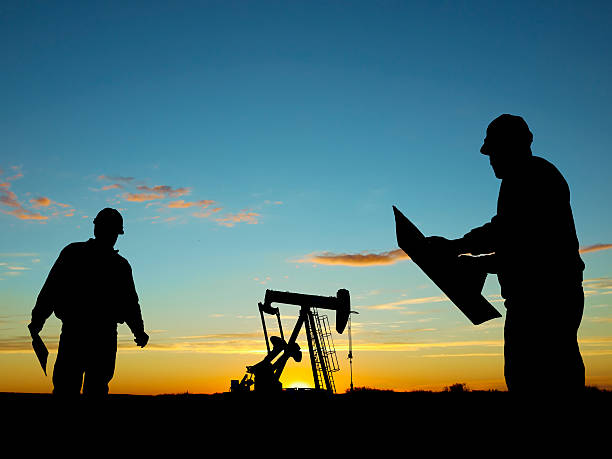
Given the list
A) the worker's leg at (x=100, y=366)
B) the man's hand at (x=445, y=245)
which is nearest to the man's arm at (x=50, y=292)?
the worker's leg at (x=100, y=366)

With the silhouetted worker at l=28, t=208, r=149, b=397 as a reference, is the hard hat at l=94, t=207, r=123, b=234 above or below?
above

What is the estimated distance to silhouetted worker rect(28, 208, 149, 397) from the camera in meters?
5.24

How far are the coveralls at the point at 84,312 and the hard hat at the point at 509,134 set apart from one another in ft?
12.5

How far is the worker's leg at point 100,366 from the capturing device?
209 inches

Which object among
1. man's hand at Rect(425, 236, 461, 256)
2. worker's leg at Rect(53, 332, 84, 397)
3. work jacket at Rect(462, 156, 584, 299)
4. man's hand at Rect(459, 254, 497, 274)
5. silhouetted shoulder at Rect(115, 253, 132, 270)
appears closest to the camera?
work jacket at Rect(462, 156, 584, 299)

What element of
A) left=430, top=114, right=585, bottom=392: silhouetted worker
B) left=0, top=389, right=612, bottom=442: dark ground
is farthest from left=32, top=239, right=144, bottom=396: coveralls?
left=430, top=114, right=585, bottom=392: silhouetted worker

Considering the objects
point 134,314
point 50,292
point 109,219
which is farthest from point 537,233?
point 50,292

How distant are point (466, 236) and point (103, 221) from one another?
353 centimetres

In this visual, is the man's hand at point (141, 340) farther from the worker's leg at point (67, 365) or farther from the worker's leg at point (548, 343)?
the worker's leg at point (548, 343)

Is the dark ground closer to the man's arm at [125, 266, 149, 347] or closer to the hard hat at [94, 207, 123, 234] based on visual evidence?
the man's arm at [125, 266, 149, 347]

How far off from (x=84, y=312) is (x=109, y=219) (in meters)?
0.94

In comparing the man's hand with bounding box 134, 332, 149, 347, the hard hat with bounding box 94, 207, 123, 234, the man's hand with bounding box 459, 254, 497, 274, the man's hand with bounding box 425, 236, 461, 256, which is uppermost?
the hard hat with bounding box 94, 207, 123, 234

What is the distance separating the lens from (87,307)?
17.4 ft

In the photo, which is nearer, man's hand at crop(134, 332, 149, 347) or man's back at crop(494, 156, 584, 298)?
man's back at crop(494, 156, 584, 298)
